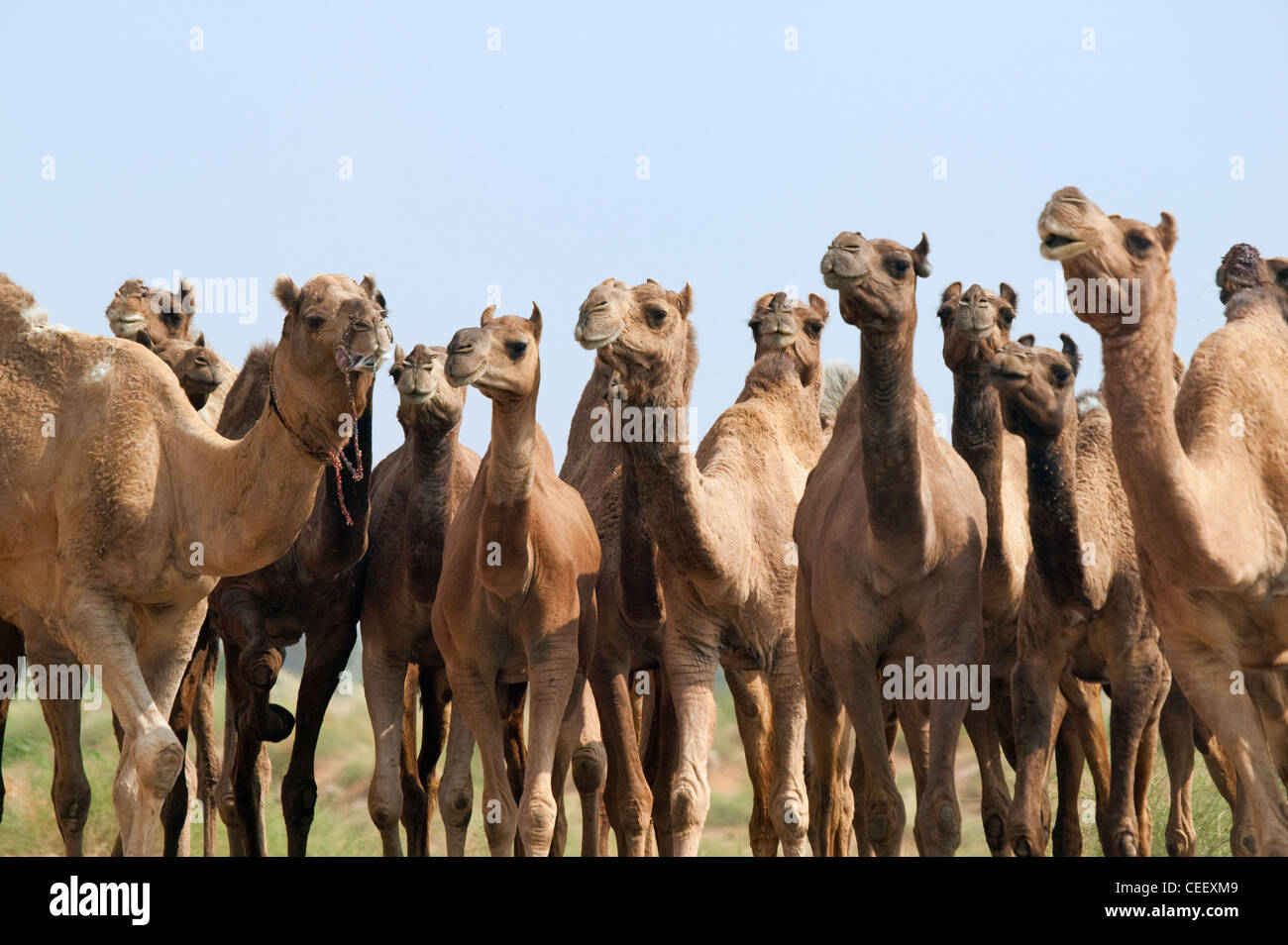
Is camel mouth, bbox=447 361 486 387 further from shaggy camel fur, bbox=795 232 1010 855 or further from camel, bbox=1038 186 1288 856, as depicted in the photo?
camel, bbox=1038 186 1288 856

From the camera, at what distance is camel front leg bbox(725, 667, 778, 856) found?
10516 mm

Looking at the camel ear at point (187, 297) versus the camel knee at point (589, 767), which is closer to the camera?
the camel knee at point (589, 767)

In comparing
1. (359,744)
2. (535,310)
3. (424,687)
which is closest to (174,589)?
(535,310)

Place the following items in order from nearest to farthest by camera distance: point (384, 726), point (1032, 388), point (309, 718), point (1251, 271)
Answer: point (1251, 271) → point (1032, 388) → point (384, 726) → point (309, 718)

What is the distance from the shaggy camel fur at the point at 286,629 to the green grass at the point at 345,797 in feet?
22.1

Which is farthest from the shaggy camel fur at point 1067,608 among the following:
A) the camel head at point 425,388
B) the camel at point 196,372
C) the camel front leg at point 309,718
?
the camel at point 196,372

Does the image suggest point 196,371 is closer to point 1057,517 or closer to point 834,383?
point 1057,517

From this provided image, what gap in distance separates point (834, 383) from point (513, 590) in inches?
236

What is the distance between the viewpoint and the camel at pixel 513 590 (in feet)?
30.0

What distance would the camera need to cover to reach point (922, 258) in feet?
29.3

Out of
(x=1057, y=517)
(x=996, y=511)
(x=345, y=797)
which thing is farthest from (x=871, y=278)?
(x=345, y=797)

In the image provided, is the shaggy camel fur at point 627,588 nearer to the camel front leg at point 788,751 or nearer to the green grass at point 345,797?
the camel front leg at point 788,751

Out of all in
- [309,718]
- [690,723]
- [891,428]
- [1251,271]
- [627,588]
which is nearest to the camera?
[891,428]
